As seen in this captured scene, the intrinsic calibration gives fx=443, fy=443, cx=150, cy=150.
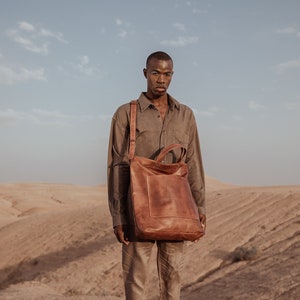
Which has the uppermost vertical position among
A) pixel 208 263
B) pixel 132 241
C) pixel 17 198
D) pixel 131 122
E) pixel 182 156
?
pixel 131 122

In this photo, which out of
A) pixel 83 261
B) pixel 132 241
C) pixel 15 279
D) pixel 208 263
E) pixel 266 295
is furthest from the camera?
pixel 15 279

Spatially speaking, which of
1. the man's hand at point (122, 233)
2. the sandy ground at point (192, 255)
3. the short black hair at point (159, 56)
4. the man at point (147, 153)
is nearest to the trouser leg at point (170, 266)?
the man at point (147, 153)

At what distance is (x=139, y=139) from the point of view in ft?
10.7

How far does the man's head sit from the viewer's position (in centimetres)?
325

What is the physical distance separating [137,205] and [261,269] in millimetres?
5174

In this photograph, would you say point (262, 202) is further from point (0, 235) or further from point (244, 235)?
point (0, 235)

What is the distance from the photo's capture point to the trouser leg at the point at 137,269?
10.3 feet

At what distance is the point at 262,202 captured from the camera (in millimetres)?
11539

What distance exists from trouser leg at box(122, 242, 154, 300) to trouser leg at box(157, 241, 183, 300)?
0.12 metres

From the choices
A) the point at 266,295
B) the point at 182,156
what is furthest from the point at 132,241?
the point at 266,295

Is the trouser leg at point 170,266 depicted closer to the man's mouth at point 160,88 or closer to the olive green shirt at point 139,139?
the olive green shirt at point 139,139

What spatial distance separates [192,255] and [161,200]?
6.20 meters

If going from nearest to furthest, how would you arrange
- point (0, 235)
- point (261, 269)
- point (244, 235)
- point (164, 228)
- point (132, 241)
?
point (164, 228)
point (132, 241)
point (261, 269)
point (244, 235)
point (0, 235)

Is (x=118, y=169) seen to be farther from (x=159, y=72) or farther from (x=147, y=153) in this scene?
(x=159, y=72)
